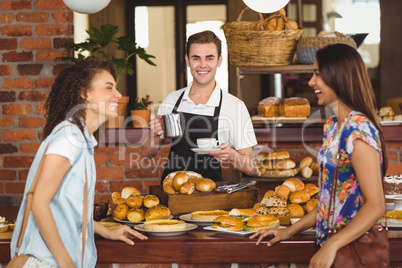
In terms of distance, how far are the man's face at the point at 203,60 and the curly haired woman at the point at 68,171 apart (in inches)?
46.4

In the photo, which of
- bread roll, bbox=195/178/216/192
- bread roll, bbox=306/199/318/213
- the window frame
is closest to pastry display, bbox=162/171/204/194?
bread roll, bbox=195/178/216/192

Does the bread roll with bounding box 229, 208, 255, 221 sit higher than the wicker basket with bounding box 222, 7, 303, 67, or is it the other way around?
the wicker basket with bounding box 222, 7, 303, 67

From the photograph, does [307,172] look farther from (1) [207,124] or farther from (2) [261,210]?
(2) [261,210]

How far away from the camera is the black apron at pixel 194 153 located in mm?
3354

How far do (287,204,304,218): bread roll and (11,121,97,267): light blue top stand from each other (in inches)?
37.3

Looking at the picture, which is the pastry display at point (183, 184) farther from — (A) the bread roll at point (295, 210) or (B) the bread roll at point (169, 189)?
(A) the bread roll at point (295, 210)

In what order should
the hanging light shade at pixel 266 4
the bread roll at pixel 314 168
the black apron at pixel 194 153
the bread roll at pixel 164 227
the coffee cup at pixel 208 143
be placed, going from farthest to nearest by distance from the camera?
the bread roll at pixel 314 168 → the black apron at pixel 194 153 → the hanging light shade at pixel 266 4 → the coffee cup at pixel 208 143 → the bread roll at pixel 164 227

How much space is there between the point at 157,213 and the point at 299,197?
0.69m

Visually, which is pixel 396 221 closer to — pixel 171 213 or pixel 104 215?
pixel 171 213

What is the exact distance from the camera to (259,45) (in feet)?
12.7

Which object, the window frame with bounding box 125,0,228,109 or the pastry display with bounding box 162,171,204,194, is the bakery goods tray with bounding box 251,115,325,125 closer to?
the pastry display with bounding box 162,171,204,194

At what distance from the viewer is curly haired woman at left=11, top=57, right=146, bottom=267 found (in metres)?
1.78

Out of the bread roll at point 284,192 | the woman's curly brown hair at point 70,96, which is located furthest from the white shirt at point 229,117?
the woman's curly brown hair at point 70,96

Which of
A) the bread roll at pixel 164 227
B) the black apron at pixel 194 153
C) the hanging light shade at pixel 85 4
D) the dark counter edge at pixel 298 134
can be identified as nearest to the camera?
the bread roll at pixel 164 227
